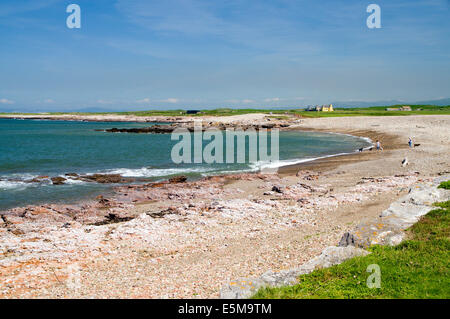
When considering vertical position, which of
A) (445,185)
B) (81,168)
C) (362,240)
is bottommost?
(81,168)

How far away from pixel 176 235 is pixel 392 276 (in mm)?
9838

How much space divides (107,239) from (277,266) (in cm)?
823

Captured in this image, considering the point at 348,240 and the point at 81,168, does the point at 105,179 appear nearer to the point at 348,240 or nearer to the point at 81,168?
the point at 81,168

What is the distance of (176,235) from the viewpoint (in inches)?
616

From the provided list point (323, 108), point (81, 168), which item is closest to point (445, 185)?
point (81, 168)

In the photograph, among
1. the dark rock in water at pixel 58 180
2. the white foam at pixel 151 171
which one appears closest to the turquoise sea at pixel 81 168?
the white foam at pixel 151 171

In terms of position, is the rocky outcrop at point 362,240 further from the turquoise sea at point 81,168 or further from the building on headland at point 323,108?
the building on headland at point 323,108

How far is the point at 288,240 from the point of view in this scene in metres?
13.9

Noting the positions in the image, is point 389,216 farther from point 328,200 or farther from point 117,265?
point 117,265

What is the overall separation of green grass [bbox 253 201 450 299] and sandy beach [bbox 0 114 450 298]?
7.24 ft

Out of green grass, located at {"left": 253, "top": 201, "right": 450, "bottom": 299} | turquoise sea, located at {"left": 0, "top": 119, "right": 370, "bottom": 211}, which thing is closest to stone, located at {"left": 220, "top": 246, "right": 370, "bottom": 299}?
green grass, located at {"left": 253, "top": 201, "right": 450, "bottom": 299}

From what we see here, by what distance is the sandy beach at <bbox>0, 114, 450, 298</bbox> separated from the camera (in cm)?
1084

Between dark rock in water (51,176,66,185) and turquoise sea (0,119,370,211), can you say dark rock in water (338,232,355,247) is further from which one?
dark rock in water (51,176,66,185)
